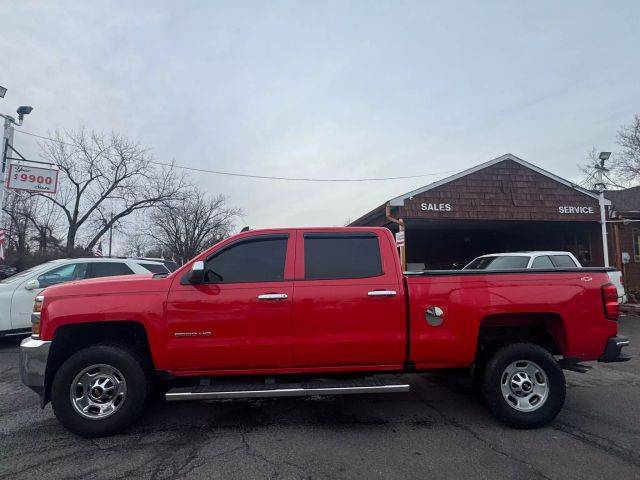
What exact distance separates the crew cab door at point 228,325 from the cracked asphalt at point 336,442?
74cm

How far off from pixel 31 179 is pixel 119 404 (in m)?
14.0

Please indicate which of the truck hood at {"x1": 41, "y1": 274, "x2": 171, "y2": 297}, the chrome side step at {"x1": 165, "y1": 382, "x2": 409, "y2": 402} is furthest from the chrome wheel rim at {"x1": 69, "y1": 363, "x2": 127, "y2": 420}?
the truck hood at {"x1": 41, "y1": 274, "x2": 171, "y2": 297}

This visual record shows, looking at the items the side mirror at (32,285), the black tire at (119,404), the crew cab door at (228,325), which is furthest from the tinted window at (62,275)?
the crew cab door at (228,325)

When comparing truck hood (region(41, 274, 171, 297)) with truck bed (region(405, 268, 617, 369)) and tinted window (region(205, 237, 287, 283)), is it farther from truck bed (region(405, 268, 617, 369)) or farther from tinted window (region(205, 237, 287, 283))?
truck bed (region(405, 268, 617, 369))

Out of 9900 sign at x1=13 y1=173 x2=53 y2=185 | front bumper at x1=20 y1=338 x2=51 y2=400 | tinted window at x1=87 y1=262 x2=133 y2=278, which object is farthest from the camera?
9900 sign at x1=13 y1=173 x2=53 y2=185

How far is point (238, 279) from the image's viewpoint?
14.3 ft

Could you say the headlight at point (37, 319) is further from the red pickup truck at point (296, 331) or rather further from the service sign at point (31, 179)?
the service sign at point (31, 179)

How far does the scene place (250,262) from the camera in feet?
14.7

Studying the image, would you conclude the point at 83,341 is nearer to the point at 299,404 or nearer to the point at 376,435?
the point at 299,404

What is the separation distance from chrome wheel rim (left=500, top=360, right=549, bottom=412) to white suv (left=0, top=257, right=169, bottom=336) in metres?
6.72

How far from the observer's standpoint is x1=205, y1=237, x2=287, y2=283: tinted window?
438cm

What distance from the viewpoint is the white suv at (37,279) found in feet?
27.0

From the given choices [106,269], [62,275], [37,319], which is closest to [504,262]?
[106,269]

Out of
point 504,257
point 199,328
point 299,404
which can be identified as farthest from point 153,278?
point 504,257
